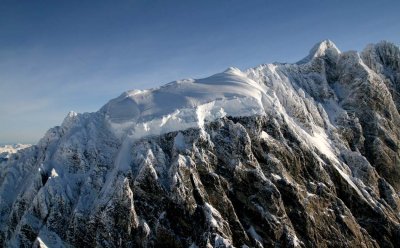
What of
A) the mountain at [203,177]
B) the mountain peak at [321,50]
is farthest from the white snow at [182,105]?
the mountain peak at [321,50]

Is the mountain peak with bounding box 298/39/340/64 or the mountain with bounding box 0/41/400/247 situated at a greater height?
the mountain peak with bounding box 298/39/340/64

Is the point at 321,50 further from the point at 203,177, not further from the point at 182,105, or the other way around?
the point at 203,177

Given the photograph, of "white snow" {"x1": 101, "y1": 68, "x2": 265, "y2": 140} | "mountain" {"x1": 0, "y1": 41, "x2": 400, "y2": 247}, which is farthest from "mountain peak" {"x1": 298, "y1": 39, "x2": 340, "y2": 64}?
"white snow" {"x1": 101, "y1": 68, "x2": 265, "y2": 140}

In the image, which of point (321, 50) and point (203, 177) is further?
point (321, 50)

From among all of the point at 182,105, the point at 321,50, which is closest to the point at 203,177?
the point at 182,105

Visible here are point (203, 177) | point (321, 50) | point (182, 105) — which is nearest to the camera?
point (203, 177)

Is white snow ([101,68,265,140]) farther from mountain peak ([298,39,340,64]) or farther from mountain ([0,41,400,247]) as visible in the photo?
mountain peak ([298,39,340,64])

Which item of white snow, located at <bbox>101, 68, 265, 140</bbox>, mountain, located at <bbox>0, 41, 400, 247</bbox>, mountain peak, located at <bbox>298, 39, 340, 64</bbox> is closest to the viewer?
mountain, located at <bbox>0, 41, 400, 247</bbox>

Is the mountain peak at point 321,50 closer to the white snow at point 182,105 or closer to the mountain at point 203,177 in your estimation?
the mountain at point 203,177
